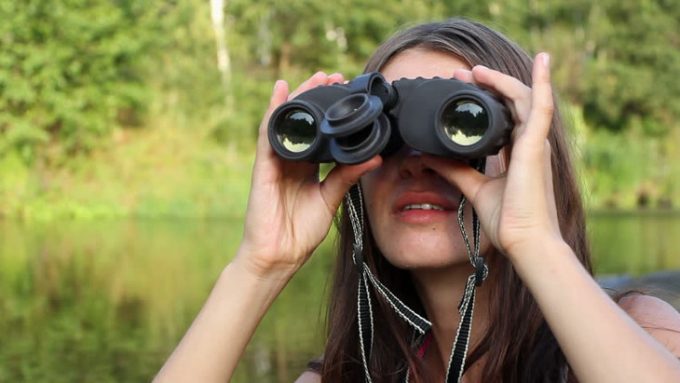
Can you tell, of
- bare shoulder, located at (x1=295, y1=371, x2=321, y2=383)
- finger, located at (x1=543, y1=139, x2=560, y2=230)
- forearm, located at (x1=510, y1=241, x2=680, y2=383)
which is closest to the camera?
forearm, located at (x1=510, y1=241, x2=680, y2=383)

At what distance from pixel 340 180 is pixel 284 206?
0.09 meters

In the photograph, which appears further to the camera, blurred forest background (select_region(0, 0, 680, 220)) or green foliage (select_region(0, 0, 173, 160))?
green foliage (select_region(0, 0, 173, 160))

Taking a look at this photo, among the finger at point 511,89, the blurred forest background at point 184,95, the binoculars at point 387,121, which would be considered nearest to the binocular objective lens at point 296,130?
the binoculars at point 387,121

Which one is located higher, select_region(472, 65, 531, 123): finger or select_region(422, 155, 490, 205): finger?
select_region(472, 65, 531, 123): finger

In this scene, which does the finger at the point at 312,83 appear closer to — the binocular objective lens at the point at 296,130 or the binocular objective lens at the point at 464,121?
the binocular objective lens at the point at 296,130

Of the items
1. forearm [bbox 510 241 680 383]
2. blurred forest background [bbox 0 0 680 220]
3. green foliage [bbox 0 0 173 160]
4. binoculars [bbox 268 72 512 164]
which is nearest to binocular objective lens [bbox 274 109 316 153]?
binoculars [bbox 268 72 512 164]

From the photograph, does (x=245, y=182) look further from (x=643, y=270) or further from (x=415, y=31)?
(x=415, y=31)

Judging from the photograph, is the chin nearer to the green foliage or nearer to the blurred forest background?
the blurred forest background

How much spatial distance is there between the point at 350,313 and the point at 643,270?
A: 19.4 feet

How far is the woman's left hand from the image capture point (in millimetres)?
1219

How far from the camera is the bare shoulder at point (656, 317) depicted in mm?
1330

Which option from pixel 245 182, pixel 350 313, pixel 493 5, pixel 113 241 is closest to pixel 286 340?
pixel 350 313

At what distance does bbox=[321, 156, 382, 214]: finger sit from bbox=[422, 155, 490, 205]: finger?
0.29 ft

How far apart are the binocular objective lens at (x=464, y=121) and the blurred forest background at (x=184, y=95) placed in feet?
32.5
